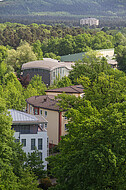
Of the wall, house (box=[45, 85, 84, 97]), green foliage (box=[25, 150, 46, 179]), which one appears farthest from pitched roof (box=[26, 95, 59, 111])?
the wall

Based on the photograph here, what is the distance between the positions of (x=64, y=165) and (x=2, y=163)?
4.66 meters

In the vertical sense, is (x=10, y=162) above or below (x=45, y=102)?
above

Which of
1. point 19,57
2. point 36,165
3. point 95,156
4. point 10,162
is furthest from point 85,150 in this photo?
point 19,57

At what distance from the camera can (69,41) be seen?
499ft

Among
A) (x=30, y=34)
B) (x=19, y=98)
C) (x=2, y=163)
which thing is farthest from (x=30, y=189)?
(x=30, y=34)

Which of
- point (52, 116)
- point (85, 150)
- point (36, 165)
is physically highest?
point (85, 150)

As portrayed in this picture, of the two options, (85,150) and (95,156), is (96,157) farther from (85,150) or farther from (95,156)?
(85,150)

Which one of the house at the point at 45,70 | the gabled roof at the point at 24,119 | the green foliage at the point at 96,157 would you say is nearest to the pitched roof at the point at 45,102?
the gabled roof at the point at 24,119

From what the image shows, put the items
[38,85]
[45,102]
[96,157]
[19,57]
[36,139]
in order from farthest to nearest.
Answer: [19,57] < [38,85] < [45,102] < [36,139] < [96,157]

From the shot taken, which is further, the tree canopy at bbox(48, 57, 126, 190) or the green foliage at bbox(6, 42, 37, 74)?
the green foliage at bbox(6, 42, 37, 74)

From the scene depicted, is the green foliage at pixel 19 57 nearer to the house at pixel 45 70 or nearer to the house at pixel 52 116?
the house at pixel 45 70

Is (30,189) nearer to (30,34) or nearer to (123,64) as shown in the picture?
(123,64)

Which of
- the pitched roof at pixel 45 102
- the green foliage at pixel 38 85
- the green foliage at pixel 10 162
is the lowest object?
the green foliage at pixel 38 85

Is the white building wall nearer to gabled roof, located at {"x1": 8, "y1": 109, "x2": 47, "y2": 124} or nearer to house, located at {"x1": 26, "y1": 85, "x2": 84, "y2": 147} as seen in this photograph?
gabled roof, located at {"x1": 8, "y1": 109, "x2": 47, "y2": 124}
